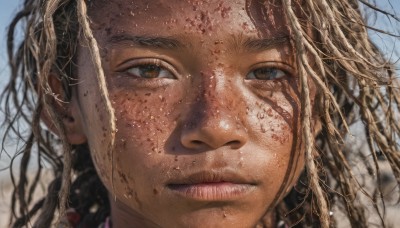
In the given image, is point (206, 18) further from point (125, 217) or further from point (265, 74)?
point (125, 217)

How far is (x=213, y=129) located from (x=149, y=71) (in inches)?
12.8

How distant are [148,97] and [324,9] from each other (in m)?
0.62

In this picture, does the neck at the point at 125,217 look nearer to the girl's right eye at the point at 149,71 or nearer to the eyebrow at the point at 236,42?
the girl's right eye at the point at 149,71

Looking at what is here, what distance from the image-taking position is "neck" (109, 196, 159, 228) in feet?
8.99

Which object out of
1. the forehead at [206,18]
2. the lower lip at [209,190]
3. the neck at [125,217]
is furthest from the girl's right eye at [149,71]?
the neck at [125,217]

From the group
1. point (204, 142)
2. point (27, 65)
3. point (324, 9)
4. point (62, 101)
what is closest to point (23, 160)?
point (27, 65)

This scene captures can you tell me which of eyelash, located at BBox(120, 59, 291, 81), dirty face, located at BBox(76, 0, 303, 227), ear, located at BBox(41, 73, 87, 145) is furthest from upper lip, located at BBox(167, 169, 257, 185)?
ear, located at BBox(41, 73, 87, 145)

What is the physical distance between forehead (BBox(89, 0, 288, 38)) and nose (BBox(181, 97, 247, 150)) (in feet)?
0.80

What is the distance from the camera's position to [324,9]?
Answer: 8.30 feet

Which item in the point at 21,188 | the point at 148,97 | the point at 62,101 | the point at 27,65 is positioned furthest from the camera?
the point at 21,188

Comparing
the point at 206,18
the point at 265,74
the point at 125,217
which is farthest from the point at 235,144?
the point at 125,217

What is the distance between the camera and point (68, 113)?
282 centimetres

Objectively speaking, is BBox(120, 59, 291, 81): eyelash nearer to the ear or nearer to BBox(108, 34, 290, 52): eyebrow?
BBox(108, 34, 290, 52): eyebrow

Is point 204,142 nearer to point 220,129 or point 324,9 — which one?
point 220,129
